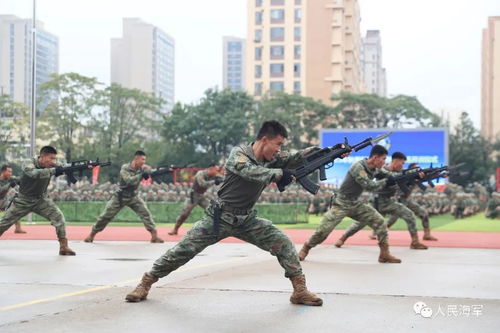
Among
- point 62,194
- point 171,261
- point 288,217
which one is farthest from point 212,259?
point 62,194

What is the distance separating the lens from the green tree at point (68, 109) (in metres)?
57.6

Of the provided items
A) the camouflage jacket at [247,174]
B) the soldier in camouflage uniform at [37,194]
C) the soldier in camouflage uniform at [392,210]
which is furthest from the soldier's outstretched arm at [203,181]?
the camouflage jacket at [247,174]

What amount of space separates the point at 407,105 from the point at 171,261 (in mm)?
57613

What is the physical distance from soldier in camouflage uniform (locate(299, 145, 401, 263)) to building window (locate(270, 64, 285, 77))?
80344 millimetres

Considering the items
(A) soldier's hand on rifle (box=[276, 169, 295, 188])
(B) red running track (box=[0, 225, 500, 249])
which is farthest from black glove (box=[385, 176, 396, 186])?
(A) soldier's hand on rifle (box=[276, 169, 295, 188])

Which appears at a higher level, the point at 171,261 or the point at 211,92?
the point at 211,92

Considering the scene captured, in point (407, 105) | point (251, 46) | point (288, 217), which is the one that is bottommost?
point (288, 217)

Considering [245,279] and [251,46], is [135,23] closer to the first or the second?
[251,46]

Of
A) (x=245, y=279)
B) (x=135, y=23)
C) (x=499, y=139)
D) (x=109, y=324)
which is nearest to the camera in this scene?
(x=109, y=324)

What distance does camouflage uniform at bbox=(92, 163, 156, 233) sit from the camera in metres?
15.8

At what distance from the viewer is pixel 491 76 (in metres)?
114

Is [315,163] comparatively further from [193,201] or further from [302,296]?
[193,201]

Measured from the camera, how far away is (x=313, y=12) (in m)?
89.8

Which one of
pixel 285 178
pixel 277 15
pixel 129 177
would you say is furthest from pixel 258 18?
pixel 285 178
